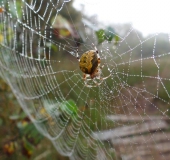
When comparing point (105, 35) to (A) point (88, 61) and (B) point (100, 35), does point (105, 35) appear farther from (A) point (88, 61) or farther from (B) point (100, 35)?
(A) point (88, 61)

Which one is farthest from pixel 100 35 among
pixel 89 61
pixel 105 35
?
pixel 89 61

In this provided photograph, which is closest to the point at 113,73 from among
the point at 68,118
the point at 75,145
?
the point at 68,118

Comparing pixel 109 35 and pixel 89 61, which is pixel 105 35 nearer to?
pixel 109 35

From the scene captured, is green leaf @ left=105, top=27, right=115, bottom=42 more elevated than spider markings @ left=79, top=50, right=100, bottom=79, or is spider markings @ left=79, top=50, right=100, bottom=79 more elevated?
green leaf @ left=105, top=27, right=115, bottom=42

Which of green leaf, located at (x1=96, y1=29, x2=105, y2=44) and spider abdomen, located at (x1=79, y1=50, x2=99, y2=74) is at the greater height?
green leaf, located at (x1=96, y1=29, x2=105, y2=44)

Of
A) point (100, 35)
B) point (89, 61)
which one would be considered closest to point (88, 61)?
point (89, 61)

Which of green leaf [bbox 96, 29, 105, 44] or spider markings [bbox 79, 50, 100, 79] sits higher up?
green leaf [bbox 96, 29, 105, 44]

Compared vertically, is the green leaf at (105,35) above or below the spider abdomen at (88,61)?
above

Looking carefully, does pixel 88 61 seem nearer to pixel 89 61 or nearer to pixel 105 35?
pixel 89 61

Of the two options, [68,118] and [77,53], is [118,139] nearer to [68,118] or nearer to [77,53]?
[68,118]
